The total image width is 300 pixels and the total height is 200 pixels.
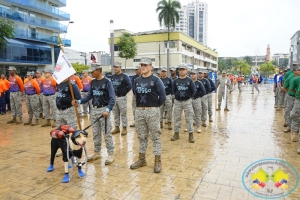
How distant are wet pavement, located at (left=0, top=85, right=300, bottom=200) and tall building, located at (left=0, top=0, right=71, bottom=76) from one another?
25055 mm

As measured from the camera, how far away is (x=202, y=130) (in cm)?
794

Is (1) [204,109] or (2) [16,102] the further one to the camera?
(2) [16,102]

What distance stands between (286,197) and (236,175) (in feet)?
2.99

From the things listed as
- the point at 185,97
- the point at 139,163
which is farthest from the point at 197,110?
the point at 139,163

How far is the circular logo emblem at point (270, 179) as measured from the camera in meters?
3.72

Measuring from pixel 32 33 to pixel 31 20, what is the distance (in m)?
1.89

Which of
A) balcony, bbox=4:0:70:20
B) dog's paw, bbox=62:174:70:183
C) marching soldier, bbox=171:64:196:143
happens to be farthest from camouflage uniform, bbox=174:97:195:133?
balcony, bbox=4:0:70:20

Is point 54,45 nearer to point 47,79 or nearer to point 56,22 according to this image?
point 56,22

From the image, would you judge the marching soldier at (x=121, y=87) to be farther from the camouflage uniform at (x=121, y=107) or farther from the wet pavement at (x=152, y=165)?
the wet pavement at (x=152, y=165)

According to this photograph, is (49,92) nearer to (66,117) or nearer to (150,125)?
(66,117)

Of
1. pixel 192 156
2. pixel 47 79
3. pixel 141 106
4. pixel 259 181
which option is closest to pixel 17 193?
pixel 141 106

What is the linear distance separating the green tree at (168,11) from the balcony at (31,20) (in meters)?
17.0

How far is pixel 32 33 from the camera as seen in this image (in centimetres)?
3130

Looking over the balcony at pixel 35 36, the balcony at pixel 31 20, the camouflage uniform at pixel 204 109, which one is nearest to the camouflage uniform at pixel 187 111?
the camouflage uniform at pixel 204 109
